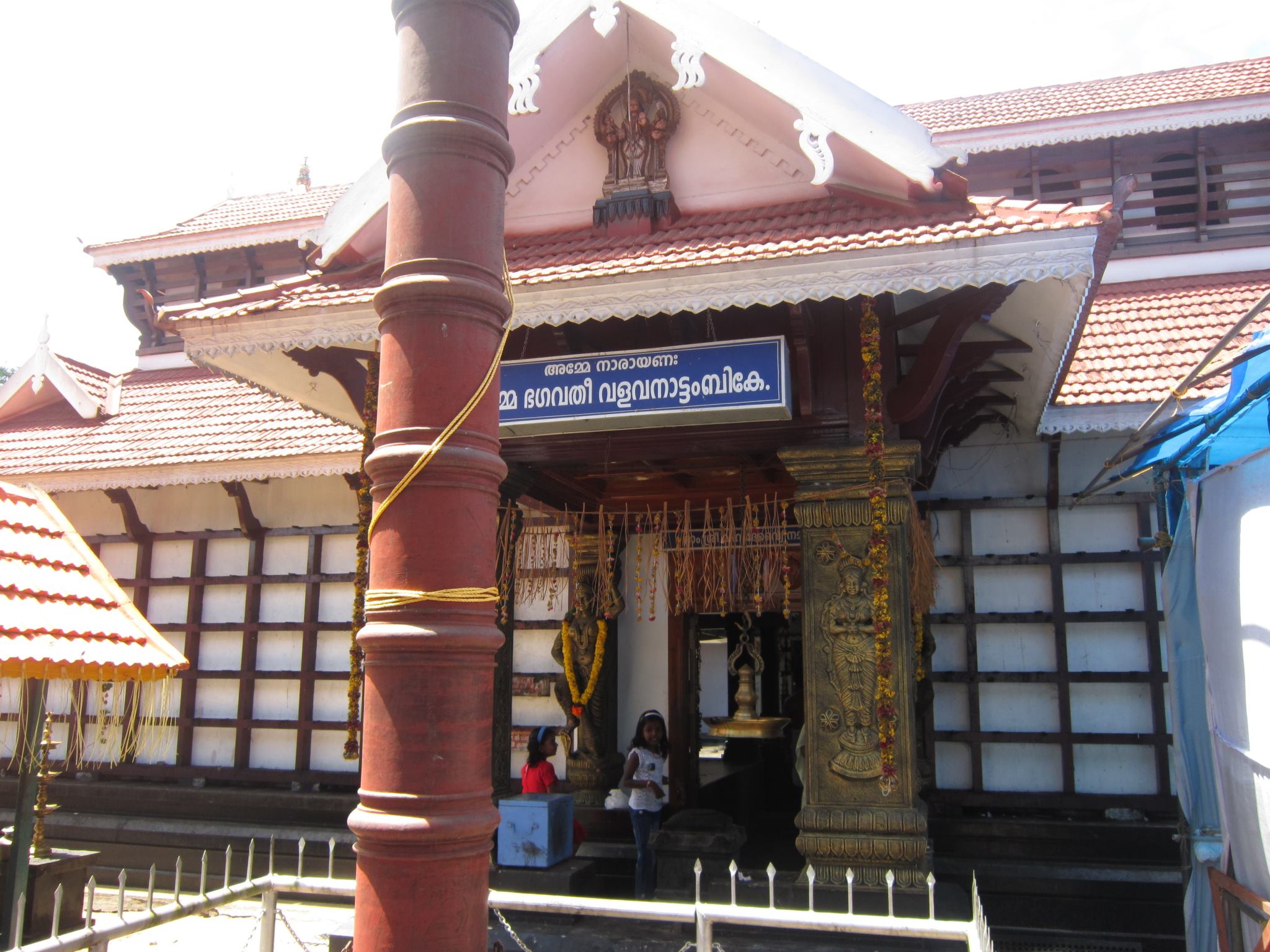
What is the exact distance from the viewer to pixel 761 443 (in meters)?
6.98

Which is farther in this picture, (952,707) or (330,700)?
(330,700)

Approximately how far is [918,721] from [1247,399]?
4414 mm

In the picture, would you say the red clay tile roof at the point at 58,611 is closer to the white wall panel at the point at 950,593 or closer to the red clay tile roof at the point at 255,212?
the white wall panel at the point at 950,593

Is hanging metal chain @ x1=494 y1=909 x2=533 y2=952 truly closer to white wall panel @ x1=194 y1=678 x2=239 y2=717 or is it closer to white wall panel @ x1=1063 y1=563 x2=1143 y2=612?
white wall panel @ x1=1063 y1=563 x2=1143 y2=612

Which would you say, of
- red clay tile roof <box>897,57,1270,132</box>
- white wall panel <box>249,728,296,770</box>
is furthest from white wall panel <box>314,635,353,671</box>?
red clay tile roof <box>897,57,1270,132</box>

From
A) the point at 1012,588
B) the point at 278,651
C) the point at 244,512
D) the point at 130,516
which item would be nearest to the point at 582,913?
the point at 1012,588

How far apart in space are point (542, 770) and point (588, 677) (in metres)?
1.24

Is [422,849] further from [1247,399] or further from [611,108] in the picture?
[611,108]

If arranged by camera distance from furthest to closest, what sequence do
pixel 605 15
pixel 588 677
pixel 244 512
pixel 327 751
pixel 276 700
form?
pixel 244 512, pixel 276 700, pixel 327 751, pixel 588 677, pixel 605 15

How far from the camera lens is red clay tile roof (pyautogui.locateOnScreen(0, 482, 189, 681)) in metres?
4.72

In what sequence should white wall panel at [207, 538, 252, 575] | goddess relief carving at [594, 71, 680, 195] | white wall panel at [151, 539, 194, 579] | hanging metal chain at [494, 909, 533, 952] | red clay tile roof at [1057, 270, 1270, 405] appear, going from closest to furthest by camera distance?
1. hanging metal chain at [494, 909, 533, 952]
2. goddess relief carving at [594, 71, 680, 195]
3. red clay tile roof at [1057, 270, 1270, 405]
4. white wall panel at [207, 538, 252, 575]
5. white wall panel at [151, 539, 194, 579]

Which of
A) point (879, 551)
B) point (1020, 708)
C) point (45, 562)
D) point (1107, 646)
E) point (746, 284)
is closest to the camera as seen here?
point (45, 562)

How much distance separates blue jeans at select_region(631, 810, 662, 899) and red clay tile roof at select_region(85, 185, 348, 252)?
8.83 m

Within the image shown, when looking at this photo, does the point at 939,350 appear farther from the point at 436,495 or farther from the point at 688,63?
the point at 436,495
